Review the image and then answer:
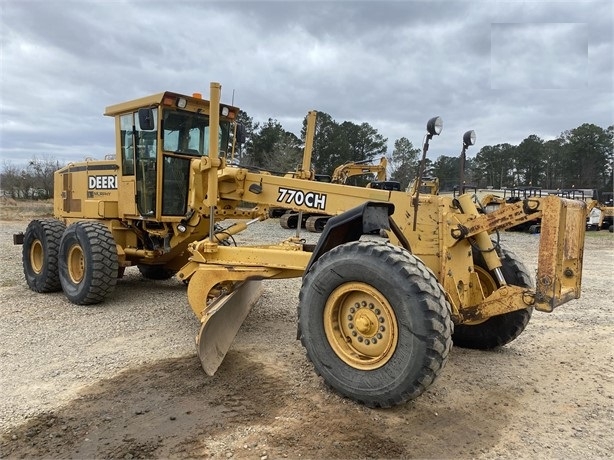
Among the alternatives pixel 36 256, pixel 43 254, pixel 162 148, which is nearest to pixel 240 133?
pixel 162 148

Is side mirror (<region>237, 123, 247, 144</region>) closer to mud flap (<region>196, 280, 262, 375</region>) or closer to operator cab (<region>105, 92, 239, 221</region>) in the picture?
operator cab (<region>105, 92, 239, 221</region>)

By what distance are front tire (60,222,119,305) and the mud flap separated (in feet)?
7.20

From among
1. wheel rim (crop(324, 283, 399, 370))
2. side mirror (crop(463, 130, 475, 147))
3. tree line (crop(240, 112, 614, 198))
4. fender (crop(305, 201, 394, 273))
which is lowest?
wheel rim (crop(324, 283, 399, 370))

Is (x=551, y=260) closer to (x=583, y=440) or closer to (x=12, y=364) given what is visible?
(x=583, y=440)

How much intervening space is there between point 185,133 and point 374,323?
14.9 feet

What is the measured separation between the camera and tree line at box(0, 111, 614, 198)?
115ft

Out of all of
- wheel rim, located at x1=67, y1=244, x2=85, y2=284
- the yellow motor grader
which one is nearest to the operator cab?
wheel rim, located at x1=67, y1=244, x2=85, y2=284

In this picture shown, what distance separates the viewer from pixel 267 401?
3713 millimetres

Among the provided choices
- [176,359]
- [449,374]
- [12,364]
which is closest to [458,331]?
[449,374]

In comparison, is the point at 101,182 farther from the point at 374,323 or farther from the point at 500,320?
the point at 500,320

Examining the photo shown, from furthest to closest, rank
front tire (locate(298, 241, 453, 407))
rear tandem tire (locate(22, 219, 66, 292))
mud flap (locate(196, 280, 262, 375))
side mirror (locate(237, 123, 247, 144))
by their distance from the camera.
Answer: rear tandem tire (locate(22, 219, 66, 292)) < side mirror (locate(237, 123, 247, 144)) < mud flap (locate(196, 280, 262, 375)) < front tire (locate(298, 241, 453, 407))

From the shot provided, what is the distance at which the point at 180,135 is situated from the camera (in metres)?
6.96

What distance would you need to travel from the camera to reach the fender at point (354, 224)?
393 cm

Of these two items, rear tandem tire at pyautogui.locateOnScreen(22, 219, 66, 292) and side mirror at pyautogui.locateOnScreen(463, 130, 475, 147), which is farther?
rear tandem tire at pyautogui.locateOnScreen(22, 219, 66, 292)
